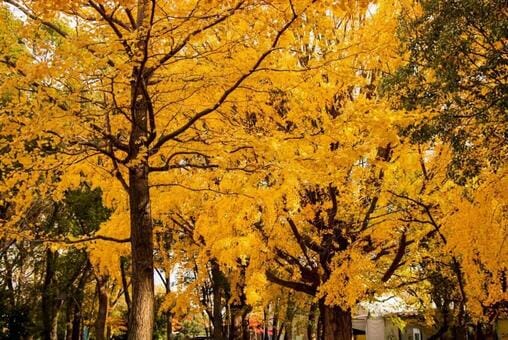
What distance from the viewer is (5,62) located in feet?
19.4

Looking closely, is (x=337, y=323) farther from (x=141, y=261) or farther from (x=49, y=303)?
(x=49, y=303)

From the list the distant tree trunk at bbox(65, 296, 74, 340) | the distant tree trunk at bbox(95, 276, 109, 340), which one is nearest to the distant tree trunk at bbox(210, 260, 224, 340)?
the distant tree trunk at bbox(95, 276, 109, 340)

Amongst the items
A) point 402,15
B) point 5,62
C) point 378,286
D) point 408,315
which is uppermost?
point 402,15

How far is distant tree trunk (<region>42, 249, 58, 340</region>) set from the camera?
19.8m

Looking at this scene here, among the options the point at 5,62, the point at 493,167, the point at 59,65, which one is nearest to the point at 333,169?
the point at 493,167

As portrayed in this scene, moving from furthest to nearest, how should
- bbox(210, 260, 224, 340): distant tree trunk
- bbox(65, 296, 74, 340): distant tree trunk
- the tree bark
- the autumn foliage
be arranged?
bbox(65, 296, 74, 340): distant tree trunk, bbox(210, 260, 224, 340): distant tree trunk, the tree bark, the autumn foliage

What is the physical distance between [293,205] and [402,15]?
3.28m

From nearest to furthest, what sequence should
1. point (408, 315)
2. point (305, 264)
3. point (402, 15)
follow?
point (402, 15) < point (305, 264) < point (408, 315)

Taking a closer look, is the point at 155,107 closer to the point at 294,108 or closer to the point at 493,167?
the point at 294,108

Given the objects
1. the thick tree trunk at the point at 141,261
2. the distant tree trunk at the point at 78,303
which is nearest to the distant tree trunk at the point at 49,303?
the distant tree trunk at the point at 78,303

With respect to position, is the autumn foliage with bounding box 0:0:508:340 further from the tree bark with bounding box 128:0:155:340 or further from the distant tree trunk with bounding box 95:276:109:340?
the distant tree trunk with bounding box 95:276:109:340

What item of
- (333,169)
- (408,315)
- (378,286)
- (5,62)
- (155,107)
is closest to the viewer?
(5,62)

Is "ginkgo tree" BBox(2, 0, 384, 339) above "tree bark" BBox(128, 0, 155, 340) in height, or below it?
above

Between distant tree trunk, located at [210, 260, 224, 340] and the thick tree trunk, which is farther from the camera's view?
distant tree trunk, located at [210, 260, 224, 340]
